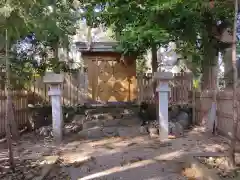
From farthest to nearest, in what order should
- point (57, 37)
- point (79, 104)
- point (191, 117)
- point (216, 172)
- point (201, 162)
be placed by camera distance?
point (79, 104)
point (191, 117)
point (57, 37)
point (201, 162)
point (216, 172)

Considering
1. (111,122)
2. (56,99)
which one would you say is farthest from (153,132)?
(56,99)

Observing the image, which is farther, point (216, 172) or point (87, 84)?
point (87, 84)

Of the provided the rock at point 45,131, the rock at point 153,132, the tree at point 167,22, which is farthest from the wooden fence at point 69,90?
the rock at point 153,132

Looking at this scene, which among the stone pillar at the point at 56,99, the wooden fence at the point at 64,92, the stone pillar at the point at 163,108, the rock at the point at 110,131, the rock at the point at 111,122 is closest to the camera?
the stone pillar at the point at 163,108

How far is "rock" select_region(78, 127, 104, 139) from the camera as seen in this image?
905cm

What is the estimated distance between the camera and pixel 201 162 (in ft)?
18.9

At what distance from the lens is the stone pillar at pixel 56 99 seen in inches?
340

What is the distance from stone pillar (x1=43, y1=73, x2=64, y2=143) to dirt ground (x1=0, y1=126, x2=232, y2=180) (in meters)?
0.33

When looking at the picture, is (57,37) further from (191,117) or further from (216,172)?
(216,172)

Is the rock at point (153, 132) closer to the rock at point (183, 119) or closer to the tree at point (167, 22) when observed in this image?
the rock at point (183, 119)

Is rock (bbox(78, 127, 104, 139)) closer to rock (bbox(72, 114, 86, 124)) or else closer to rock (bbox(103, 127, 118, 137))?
rock (bbox(103, 127, 118, 137))

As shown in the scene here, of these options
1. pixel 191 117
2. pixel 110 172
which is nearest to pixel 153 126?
pixel 191 117

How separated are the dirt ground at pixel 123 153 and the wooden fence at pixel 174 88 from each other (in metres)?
3.00

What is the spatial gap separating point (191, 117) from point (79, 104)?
4.59 metres
